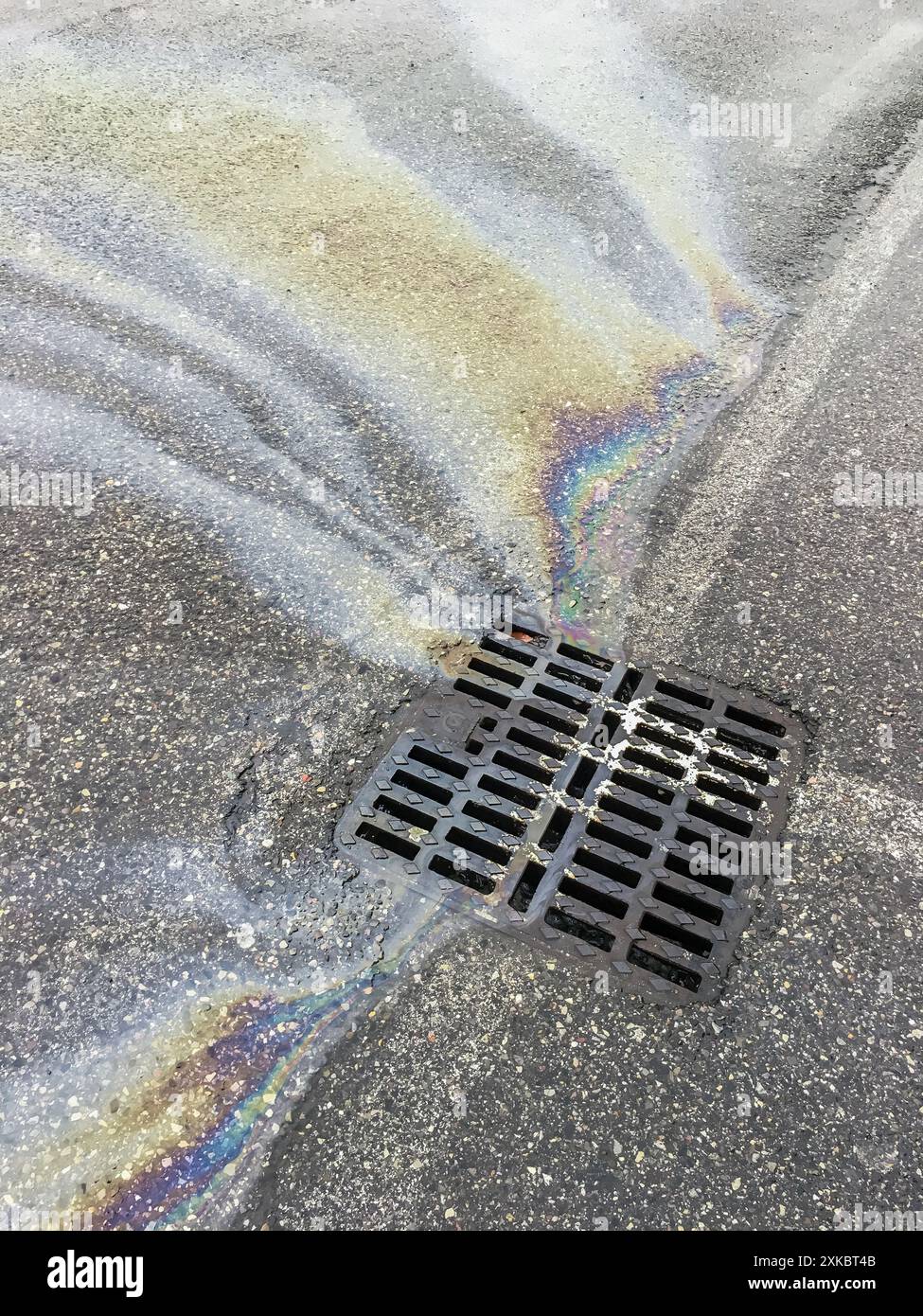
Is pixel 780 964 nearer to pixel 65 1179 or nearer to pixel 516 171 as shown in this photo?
pixel 65 1179

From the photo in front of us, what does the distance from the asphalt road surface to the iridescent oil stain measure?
0.06 ft

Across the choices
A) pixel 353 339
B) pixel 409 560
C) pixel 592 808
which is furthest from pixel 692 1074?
pixel 353 339

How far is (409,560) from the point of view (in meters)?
3.59

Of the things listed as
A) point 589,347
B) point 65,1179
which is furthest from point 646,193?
point 65,1179

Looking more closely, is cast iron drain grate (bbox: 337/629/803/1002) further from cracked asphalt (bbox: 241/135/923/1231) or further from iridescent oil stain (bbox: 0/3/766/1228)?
iridescent oil stain (bbox: 0/3/766/1228)

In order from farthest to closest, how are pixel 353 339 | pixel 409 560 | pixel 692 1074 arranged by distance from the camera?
pixel 353 339, pixel 409 560, pixel 692 1074

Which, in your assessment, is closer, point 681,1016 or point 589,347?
point 681,1016

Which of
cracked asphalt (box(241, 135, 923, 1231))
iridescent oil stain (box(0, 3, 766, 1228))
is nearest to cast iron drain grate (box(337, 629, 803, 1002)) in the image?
cracked asphalt (box(241, 135, 923, 1231))

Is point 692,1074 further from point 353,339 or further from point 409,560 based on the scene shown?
point 353,339

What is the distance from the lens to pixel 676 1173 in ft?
7.17

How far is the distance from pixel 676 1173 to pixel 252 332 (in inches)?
151

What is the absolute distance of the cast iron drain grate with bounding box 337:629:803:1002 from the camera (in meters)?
2.61

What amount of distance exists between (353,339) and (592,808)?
105 inches

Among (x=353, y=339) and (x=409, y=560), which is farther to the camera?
(x=353, y=339)
